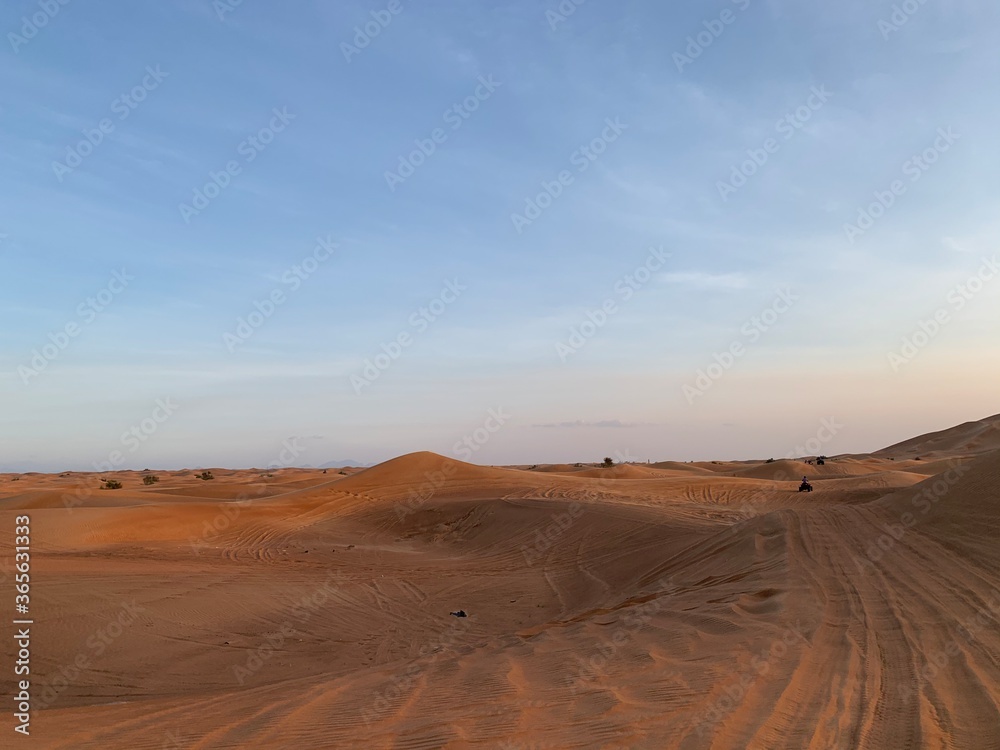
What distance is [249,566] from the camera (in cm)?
1506

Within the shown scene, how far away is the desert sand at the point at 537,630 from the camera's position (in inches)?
186

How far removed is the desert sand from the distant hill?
133ft

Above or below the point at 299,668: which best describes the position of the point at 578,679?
above

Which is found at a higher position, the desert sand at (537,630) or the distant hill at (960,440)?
the distant hill at (960,440)

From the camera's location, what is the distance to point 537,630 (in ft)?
29.4

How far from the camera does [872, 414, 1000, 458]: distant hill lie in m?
52.8

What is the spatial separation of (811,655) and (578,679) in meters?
2.20

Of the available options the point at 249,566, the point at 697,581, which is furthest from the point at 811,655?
the point at 249,566

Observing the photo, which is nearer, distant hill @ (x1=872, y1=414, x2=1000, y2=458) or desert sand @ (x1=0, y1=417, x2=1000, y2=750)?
desert sand @ (x1=0, y1=417, x2=1000, y2=750)

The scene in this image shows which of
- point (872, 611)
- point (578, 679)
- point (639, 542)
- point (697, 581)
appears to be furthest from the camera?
point (639, 542)

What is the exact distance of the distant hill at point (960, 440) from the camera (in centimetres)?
5278

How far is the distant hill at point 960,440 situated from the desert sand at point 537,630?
40579 mm

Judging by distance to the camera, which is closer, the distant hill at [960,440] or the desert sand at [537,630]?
the desert sand at [537,630]

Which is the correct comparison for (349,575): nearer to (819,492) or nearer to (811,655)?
(811,655)
